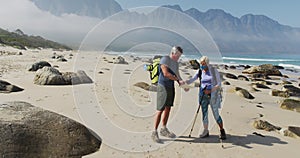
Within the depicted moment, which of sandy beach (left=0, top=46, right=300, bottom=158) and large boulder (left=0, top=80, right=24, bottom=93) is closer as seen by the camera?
sandy beach (left=0, top=46, right=300, bottom=158)

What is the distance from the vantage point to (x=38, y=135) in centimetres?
495

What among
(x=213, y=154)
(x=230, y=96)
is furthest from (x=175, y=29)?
(x=230, y=96)

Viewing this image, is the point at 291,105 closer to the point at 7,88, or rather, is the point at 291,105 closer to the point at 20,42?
the point at 7,88

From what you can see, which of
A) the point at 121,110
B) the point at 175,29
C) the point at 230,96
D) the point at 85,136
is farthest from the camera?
the point at 230,96

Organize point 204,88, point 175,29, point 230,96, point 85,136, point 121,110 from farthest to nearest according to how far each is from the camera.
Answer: point 230,96 < point 121,110 < point 204,88 < point 175,29 < point 85,136

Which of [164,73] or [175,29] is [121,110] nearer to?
[164,73]

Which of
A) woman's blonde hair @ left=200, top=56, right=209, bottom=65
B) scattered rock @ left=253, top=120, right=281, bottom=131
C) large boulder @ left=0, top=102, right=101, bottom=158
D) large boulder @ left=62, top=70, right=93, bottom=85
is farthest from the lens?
large boulder @ left=62, top=70, right=93, bottom=85

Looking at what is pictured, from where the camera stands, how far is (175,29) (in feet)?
20.3

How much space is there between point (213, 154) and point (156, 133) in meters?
1.36

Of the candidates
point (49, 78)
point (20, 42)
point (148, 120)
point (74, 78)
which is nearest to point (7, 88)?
point (49, 78)

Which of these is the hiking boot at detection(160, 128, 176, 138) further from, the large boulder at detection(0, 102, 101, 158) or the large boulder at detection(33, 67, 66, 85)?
the large boulder at detection(33, 67, 66, 85)

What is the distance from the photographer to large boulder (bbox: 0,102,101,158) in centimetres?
466

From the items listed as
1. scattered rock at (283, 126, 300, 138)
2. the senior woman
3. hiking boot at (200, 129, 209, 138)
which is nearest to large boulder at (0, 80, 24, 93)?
the senior woman

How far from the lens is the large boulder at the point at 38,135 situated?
183 inches
